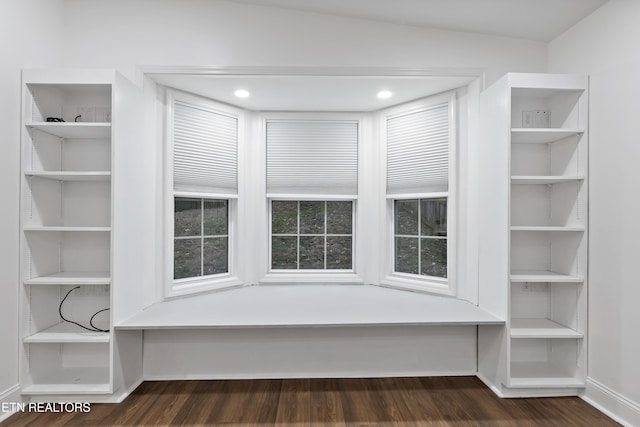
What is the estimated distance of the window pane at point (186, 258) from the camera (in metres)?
2.92

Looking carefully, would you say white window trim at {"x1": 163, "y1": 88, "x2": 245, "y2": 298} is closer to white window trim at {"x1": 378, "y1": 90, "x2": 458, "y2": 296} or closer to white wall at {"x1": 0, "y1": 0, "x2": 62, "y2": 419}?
white wall at {"x1": 0, "y1": 0, "x2": 62, "y2": 419}

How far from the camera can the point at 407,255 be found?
10.5ft

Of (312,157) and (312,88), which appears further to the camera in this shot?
(312,157)

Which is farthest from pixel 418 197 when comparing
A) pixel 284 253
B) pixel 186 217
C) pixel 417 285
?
pixel 186 217

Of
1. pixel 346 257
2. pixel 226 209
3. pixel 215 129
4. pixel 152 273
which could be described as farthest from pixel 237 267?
pixel 215 129

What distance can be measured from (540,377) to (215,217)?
275 centimetres

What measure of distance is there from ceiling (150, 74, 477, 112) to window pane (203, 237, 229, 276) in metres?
1.22

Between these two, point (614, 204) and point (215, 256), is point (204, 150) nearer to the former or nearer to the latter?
point (215, 256)

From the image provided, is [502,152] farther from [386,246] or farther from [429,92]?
[386,246]

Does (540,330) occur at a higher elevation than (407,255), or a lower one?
lower

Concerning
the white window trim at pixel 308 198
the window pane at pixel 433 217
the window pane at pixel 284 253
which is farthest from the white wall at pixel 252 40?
the window pane at pixel 284 253

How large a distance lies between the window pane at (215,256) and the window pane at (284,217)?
1.57 ft

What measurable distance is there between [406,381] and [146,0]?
3.33 meters

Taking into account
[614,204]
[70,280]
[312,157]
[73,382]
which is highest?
[312,157]
